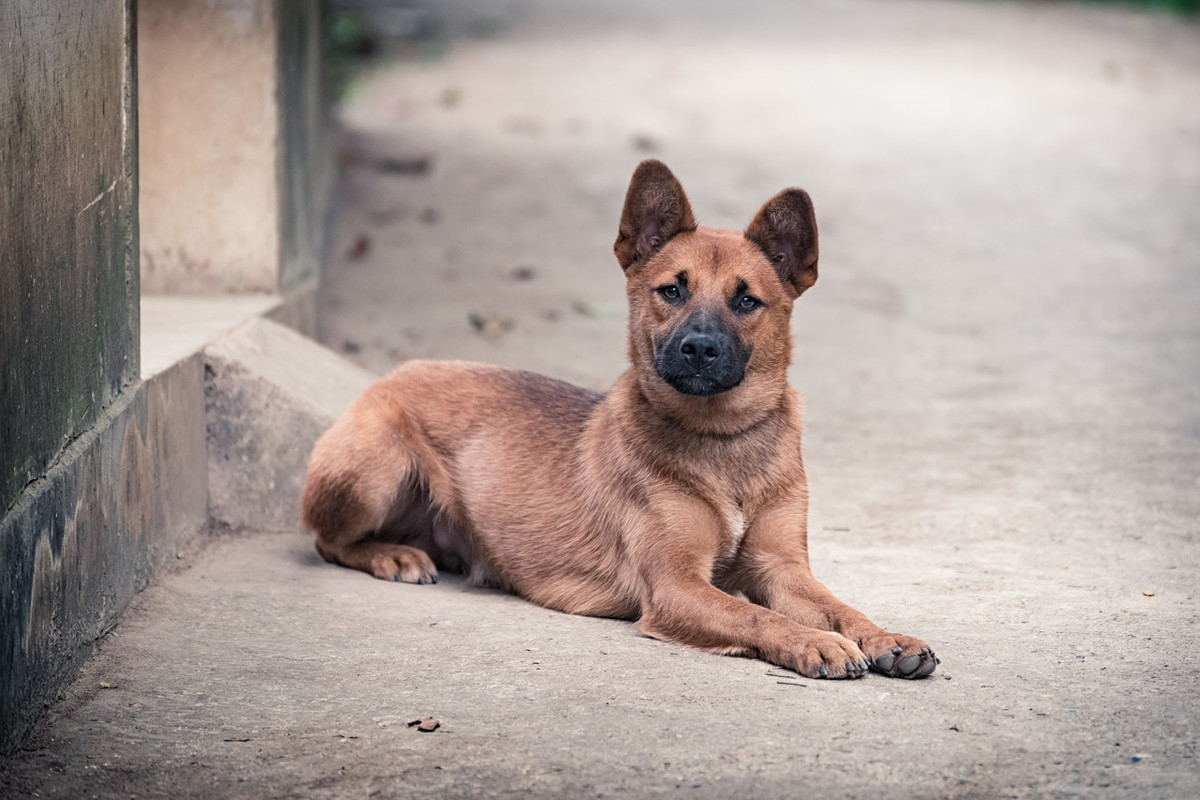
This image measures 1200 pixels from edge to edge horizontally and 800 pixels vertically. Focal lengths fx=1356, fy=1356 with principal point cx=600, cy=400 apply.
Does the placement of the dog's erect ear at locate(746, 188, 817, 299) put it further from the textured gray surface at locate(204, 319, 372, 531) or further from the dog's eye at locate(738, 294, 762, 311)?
the textured gray surface at locate(204, 319, 372, 531)

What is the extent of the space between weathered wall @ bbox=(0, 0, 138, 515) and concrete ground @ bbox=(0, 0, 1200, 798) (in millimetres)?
715

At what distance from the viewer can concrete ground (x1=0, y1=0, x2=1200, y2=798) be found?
3096 mm

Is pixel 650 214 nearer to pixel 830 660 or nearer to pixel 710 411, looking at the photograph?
pixel 710 411

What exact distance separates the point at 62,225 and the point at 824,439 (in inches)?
158

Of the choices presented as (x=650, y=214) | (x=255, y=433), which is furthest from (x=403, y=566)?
(x=650, y=214)

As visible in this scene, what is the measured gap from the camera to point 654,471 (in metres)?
4.16

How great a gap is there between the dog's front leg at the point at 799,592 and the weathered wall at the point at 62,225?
6.48 ft

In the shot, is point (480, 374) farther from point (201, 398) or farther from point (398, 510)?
point (201, 398)

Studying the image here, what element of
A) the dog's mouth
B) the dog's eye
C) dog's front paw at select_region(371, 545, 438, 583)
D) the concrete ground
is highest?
the dog's eye

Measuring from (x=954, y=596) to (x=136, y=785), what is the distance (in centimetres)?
255

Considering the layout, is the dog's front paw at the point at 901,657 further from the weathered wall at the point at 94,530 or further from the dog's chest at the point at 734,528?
the weathered wall at the point at 94,530

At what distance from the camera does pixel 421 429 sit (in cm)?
479

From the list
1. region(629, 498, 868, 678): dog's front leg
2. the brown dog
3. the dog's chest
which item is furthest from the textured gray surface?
the dog's chest

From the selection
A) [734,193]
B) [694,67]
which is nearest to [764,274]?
[734,193]
